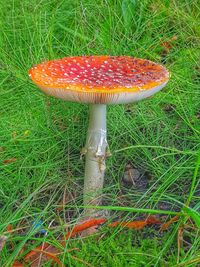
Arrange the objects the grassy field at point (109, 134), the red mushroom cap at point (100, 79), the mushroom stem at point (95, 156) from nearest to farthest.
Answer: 1. the red mushroom cap at point (100, 79)
2. the grassy field at point (109, 134)
3. the mushroom stem at point (95, 156)

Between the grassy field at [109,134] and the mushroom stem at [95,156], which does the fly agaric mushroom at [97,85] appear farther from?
the grassy field at [109,134]

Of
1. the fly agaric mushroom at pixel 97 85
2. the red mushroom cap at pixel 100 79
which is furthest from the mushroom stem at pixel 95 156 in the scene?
the red mushroom cap at pixel 100 79

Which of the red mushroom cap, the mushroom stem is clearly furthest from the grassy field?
the red mushroom cap

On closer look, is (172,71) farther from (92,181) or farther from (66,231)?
(66,231)

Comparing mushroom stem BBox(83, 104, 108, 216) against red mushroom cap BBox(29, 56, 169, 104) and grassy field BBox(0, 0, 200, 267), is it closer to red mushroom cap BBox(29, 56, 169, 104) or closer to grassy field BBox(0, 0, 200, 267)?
grassy field BBox(0, 0, 200, 267)

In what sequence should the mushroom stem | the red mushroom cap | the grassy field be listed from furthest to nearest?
the mushroom stem
the grassy field
the red mushroom cap

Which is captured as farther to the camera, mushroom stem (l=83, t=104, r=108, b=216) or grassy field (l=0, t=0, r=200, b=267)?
mushroom stem (l=83, t=104, r=108, b=216)

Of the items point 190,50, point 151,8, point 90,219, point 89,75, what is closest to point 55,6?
point 151,8

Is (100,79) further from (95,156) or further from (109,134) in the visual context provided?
(109,134)
